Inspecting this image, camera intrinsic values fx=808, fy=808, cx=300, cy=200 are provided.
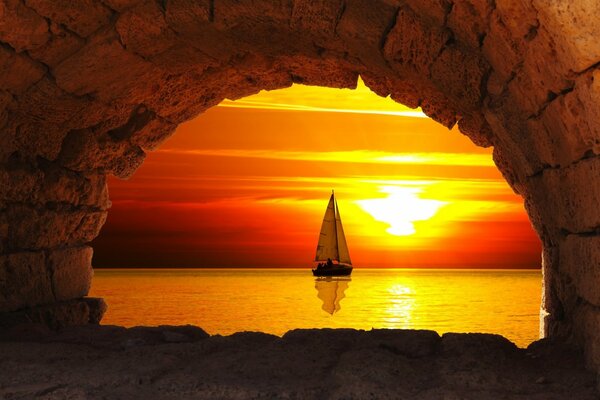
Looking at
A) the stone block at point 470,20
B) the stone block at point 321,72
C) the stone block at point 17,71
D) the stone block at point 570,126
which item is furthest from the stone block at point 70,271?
the stone block at point 570,126

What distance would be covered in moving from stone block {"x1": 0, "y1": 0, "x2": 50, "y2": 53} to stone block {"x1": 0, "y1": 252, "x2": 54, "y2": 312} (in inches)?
65.2

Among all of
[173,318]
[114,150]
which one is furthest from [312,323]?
[114,150]

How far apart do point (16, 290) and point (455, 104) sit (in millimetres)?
3458

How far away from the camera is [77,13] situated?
16.6 ft

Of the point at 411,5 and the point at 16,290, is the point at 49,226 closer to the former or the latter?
the point at 16,290

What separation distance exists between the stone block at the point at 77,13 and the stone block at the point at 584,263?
3203 millimetres

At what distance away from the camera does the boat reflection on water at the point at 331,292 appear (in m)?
29.2

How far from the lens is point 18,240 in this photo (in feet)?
19.9

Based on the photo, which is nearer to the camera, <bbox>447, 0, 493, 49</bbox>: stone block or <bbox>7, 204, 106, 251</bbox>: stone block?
<bbox>447, 0, 493, 49</bbox>: stone block

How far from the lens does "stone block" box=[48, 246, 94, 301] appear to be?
21.1 feet

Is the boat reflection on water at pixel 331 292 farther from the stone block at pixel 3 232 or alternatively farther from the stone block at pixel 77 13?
the stone block at pixel 77 13

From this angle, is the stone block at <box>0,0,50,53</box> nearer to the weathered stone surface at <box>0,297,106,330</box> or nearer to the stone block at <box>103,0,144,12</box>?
the stone block at <box>103,0,144,12</box>

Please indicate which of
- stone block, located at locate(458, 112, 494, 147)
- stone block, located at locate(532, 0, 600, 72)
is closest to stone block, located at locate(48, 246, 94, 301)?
stone block, located at locate(458, 112, 494, 147)

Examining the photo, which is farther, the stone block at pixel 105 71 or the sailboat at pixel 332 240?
the sailboat at pixel 332 240
